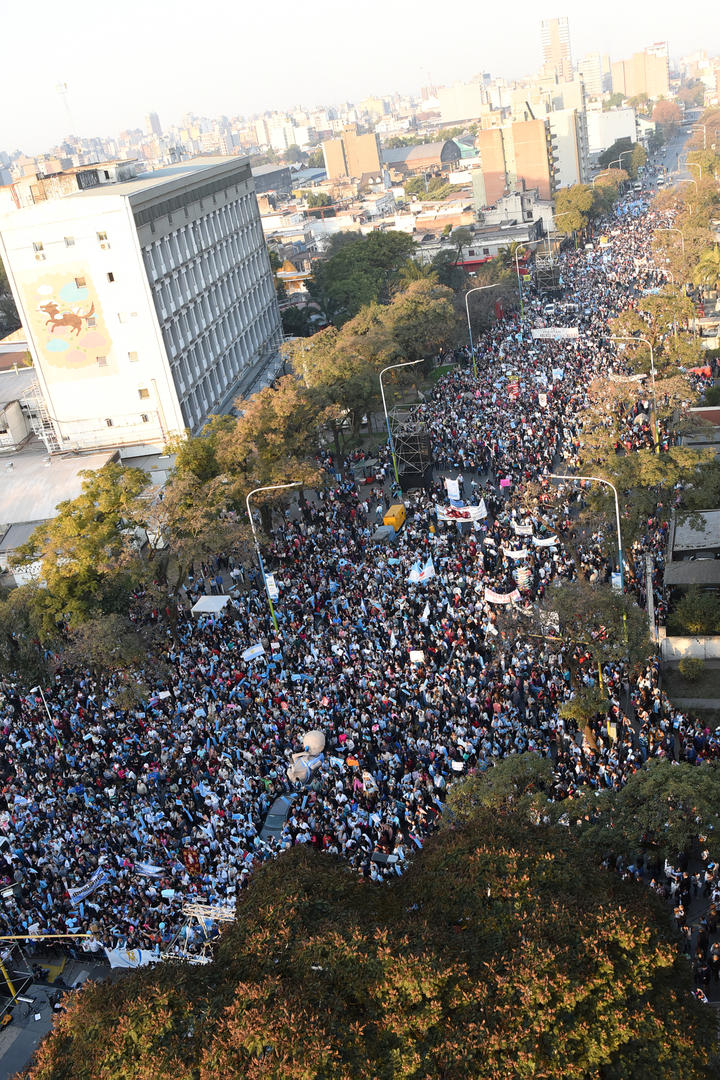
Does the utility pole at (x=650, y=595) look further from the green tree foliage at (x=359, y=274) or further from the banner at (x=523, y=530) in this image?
the green tree foliage at (x=359, y=274)

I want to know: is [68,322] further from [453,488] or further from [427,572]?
[427,572]

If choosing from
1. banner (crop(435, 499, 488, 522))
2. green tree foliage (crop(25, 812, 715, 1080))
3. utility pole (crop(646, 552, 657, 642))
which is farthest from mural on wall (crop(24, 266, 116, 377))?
green tree foliage (crop(25, 812, 715, 1080))

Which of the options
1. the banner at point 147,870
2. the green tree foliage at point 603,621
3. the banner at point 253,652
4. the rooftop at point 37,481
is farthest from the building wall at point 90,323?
the banner at point 147,870

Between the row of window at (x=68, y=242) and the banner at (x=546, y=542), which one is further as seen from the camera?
the row of window at (x=68, y=242)

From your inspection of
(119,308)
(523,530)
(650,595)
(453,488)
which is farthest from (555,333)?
(650,595)

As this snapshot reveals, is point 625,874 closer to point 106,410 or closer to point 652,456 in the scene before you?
point 652,456

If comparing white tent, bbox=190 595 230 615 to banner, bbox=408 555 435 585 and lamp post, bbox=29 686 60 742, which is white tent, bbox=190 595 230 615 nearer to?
lamp post, bbox=29 686 60 742

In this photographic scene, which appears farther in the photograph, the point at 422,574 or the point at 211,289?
the point at 211,289
